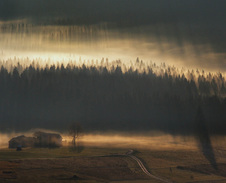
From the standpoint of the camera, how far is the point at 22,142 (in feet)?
238

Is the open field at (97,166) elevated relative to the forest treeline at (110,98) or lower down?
lower down

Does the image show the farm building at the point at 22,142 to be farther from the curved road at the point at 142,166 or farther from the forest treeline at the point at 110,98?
the forest treeline at the point at 110,98

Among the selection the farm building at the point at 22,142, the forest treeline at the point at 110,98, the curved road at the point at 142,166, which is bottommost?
the curved road at the point at 142,166

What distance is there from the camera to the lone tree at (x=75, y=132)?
80.6 m

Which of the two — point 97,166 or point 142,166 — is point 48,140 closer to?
point 97,166

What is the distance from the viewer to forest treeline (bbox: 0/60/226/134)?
110356 mm

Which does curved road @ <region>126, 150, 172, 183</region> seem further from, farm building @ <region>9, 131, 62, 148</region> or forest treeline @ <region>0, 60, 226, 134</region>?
forest treeline @ <region>0, 60, 226, 134</region>

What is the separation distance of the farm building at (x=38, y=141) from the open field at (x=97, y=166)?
221 cm

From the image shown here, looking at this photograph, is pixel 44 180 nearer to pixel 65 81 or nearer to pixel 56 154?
pixel 56 154

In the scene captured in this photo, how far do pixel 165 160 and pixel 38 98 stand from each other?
6788 cm

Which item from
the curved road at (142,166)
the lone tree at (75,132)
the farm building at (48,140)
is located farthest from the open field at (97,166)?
the lone tree at (75,132)

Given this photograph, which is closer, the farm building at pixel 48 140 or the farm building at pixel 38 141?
the farm building at pixel 38 141

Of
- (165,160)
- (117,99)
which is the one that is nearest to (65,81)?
(117,99)

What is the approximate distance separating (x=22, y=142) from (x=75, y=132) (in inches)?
1030
